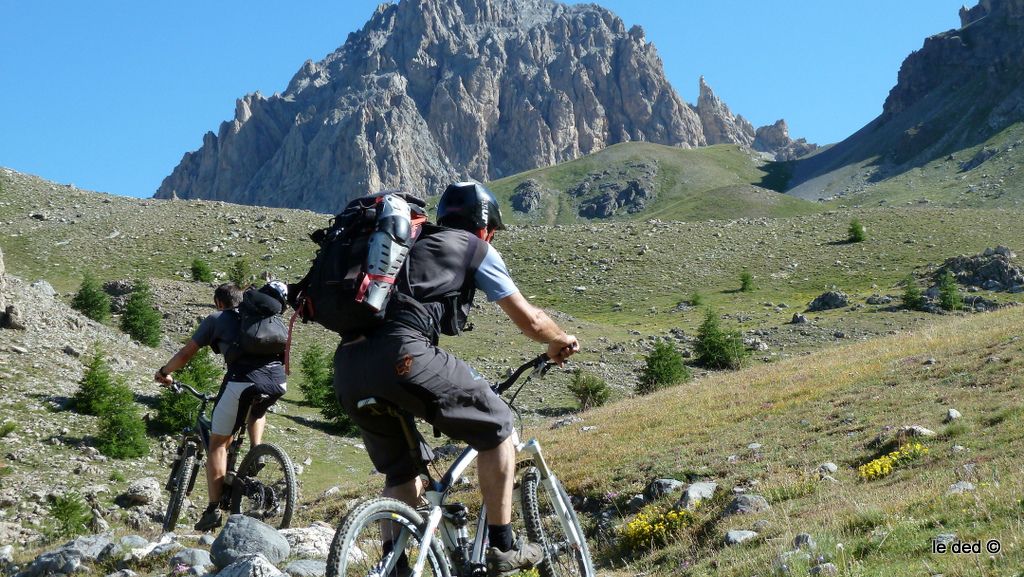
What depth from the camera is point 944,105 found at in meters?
178

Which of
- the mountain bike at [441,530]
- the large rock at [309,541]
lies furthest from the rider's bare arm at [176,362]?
the mountain bike at [441,530]

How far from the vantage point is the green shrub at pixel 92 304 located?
31.5 meters

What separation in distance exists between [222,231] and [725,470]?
50035 mm

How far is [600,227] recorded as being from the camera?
71.8 metres

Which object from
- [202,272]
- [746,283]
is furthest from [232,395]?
[746,283]

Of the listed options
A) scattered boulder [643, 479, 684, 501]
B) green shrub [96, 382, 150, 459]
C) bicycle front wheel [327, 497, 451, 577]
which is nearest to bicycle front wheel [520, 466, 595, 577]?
bicycle front wheel [327, 497, 451, 577]

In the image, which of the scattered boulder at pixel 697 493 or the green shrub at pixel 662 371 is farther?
the green shrub at pixel 662 371

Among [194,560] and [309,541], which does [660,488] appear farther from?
[194,560]

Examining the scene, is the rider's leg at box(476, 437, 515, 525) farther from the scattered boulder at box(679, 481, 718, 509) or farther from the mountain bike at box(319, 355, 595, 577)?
the scattered boulder at box(679, 481, 718, 509)

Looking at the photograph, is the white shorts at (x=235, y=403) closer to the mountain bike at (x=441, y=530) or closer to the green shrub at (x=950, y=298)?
the mountain bike at (x=441, y=530)

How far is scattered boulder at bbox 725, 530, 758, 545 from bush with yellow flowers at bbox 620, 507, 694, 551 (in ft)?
2.80

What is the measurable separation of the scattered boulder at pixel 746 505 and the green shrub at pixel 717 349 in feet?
86.3

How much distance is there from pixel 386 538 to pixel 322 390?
2200 cm

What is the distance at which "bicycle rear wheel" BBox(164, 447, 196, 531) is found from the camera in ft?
30.2
